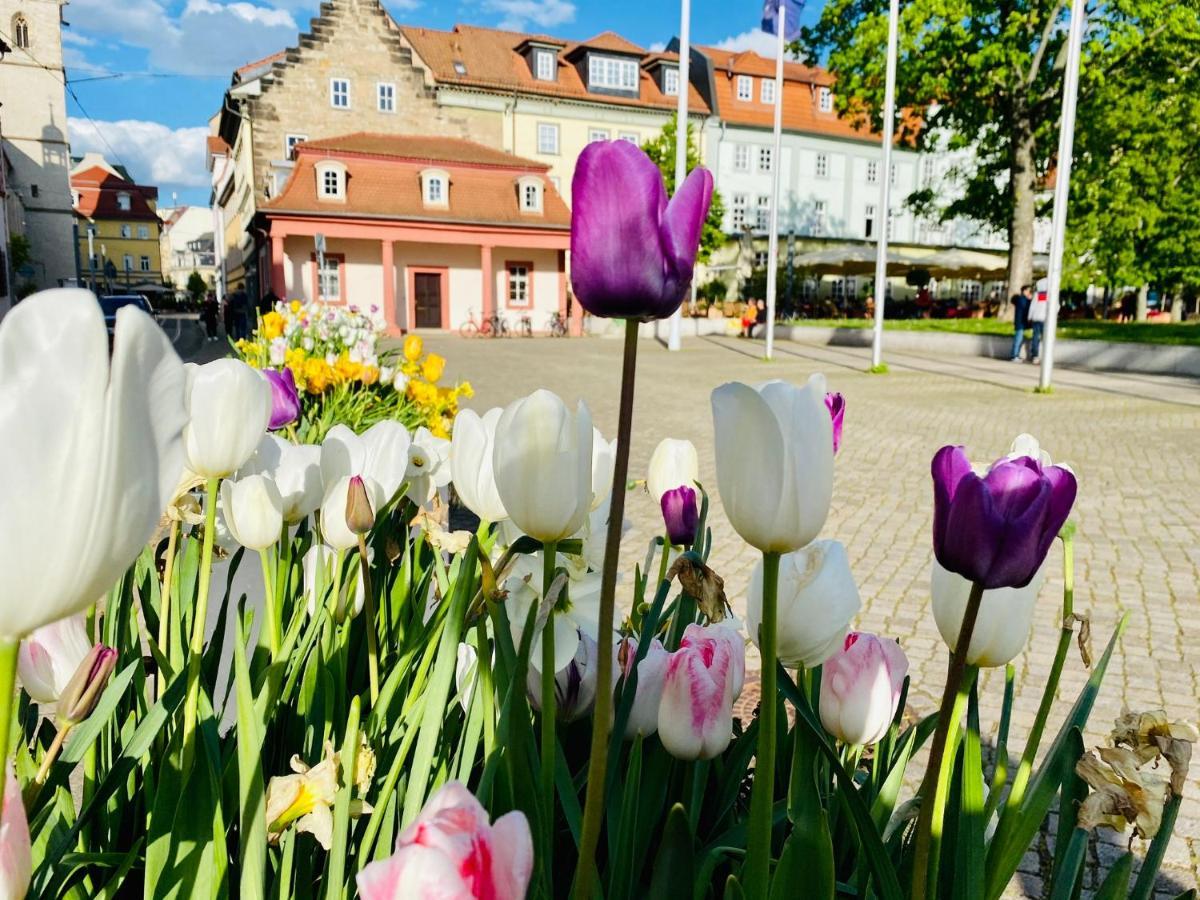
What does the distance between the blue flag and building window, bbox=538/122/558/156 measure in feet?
65.8

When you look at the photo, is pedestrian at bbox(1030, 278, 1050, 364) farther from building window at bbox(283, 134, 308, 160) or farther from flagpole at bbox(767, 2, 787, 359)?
building window at bbox(283, 134, 308, 160)

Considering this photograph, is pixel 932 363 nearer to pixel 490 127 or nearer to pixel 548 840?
pixel 548 840

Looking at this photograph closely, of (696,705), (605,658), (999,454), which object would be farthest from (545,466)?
(999,454)

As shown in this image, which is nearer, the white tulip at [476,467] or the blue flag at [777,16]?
the white tulip at [476,467]

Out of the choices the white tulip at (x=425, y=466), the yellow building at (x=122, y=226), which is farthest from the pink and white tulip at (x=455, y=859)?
the yellow building at (x=122, y=226)

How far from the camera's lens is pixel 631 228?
827 mm

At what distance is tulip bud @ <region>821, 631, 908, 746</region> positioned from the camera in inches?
43.4

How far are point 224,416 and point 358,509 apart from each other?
7.6 inches

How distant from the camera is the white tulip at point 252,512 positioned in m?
1.20

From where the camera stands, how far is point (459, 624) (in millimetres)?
1064

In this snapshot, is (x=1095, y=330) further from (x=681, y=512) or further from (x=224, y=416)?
(x=224, y=416)

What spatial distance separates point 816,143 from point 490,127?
1473 centimetres

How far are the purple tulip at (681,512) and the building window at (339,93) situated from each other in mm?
34785

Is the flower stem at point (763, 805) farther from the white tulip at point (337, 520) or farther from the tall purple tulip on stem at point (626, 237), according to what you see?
the white tulip at point (337, 520)
